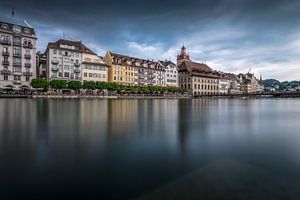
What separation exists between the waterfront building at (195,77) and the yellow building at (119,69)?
34.1 metres

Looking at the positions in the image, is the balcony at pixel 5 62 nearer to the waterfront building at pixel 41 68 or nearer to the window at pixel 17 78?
the window at pixel 17 78

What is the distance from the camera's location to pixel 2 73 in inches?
2249

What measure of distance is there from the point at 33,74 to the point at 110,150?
210ft

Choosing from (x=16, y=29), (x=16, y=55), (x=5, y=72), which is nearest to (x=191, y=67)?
(x=16, y=29)

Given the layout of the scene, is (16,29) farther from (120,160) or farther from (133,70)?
(120,160)

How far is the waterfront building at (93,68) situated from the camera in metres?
70.2

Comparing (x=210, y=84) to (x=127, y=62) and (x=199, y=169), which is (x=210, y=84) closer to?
(x=127, y=62)

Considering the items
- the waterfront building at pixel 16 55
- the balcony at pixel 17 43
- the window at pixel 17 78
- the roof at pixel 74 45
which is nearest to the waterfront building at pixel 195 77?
the roof at pixel 74 45

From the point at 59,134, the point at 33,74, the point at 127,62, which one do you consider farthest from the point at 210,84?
the point at 59,134

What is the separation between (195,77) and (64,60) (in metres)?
64.8

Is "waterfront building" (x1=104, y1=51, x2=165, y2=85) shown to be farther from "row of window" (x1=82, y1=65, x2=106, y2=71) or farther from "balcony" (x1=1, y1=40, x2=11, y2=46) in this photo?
"balcony" (x1=1, y1=40, x2=11, y2=46)

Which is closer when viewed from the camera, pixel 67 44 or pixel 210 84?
pixel 67 44

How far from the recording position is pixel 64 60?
6638cm

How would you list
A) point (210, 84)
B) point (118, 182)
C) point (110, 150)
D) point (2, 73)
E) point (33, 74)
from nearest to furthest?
point (118, 182), point (110, 150), point (2, 73), point (33, 74), point (210, 84)
